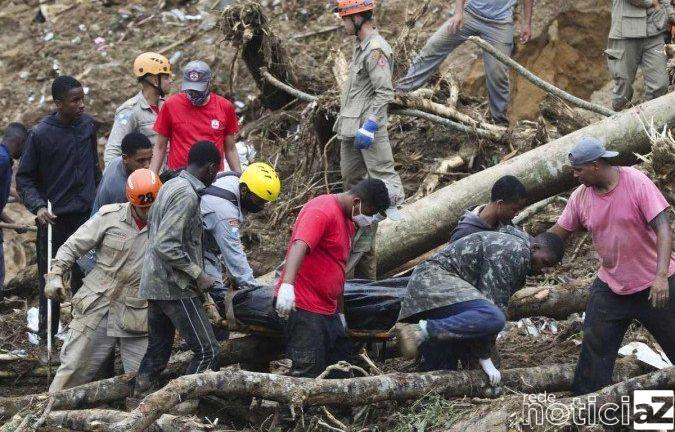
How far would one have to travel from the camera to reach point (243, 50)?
35.7ft

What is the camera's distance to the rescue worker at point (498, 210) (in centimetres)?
675

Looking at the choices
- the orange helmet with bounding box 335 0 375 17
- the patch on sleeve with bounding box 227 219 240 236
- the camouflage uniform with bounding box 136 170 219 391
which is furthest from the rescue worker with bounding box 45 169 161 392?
the orange helmet with bounding box 335 0 375 17

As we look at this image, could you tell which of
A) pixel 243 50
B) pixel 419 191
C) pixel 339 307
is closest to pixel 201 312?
pixel 339 307

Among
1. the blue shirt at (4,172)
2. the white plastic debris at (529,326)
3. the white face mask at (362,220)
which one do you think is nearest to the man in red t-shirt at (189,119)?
the blue shirt at (4,172)

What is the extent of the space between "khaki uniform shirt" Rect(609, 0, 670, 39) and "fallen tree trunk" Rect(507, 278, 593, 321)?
9.03 ft

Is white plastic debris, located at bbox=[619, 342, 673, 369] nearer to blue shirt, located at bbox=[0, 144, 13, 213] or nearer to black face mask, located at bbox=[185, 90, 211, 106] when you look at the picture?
black face mask, located at bbox=[185, 90, 211, 106]

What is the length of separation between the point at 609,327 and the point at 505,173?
243cm

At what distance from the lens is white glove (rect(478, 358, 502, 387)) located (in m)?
6.84

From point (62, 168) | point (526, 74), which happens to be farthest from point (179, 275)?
point (526, 74)

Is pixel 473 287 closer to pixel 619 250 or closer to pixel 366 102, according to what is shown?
pixel 619 250

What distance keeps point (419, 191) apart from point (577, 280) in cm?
200

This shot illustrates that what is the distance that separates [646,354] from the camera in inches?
295

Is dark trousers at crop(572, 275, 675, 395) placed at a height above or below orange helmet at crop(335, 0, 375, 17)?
below

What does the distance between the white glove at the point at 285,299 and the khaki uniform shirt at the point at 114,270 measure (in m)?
1.20
